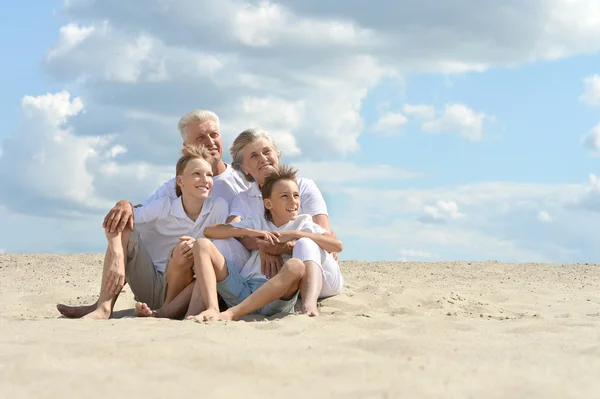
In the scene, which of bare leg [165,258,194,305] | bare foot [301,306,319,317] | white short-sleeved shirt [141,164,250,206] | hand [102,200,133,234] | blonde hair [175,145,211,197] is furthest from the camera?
white short-sleeved shirt [141,164,250,206]

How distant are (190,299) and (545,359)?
2639 millimetres

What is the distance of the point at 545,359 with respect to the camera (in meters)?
3.43

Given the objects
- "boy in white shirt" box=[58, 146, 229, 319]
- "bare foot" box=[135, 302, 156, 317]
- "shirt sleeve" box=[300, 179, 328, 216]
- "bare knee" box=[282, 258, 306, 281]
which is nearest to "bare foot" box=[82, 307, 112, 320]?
"boy in white shirt" box=[58, 146, 229, 319]

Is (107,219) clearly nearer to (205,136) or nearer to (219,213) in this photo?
(219,213)

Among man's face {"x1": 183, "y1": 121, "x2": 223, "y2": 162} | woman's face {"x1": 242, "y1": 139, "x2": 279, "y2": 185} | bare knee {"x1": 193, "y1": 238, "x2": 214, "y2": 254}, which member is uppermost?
man's face {"x1": 183, "y1": 121, "x2": 223, "y2": 162}

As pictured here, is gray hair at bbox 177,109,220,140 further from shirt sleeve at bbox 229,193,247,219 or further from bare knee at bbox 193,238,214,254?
bare knee at bbox 193,238,214,254

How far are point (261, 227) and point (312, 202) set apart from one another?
0.55 metres

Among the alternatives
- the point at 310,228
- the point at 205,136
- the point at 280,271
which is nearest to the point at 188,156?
the point at 205,136

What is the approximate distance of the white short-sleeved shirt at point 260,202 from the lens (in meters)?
5.56

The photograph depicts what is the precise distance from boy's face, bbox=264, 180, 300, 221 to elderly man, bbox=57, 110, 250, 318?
43 centimetres

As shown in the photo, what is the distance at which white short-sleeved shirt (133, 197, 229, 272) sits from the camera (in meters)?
5.43

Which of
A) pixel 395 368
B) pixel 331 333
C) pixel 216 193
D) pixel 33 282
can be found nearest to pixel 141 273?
pixel 216 193

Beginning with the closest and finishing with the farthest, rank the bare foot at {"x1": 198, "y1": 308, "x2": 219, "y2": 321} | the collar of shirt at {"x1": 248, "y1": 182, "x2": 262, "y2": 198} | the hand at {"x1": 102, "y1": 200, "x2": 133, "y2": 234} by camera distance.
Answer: the bare foot at {"x1": 198, "y1": 308, "x2": 219, "y2": 321} < the hand at {"x1": 102, "y1": 200, "x2": 133, "y2": 234} < the collar of shirt at {"x1": 248, "y1": 182, "x2": 262, "y2": 198}

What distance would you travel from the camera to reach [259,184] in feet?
18.5
